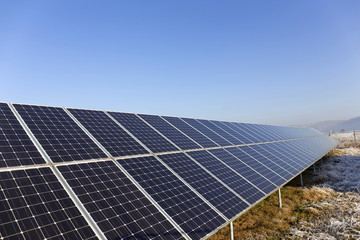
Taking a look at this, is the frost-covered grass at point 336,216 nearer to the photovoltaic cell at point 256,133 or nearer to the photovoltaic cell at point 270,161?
the photovoltaic cell at point 270,161

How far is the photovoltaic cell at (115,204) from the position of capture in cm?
629

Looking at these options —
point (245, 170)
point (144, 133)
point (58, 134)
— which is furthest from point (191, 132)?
point (58, 134)

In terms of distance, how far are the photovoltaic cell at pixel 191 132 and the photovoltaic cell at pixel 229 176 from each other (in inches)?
75.6

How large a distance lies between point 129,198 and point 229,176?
634 centimetres

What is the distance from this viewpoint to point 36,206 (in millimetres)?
5852

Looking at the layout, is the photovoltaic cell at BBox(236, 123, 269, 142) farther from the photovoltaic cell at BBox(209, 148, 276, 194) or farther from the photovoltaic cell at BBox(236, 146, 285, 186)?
the photovoltaic cell at BBox(209, 148, 276, 194)

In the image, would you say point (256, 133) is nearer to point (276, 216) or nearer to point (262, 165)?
point (262, 165)

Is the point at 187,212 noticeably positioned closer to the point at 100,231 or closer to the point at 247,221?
the point at 100,231

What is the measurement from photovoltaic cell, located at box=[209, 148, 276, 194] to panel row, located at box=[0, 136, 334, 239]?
0.57ft

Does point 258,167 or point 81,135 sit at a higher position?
point 81,135

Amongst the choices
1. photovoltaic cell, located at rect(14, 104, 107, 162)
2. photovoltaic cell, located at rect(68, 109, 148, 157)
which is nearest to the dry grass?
photovoltaic cell, located at rect(68, 109, 148, 157)

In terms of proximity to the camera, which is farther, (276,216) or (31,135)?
(276,216)

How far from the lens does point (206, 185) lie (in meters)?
10.4

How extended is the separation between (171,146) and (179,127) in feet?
15.4
